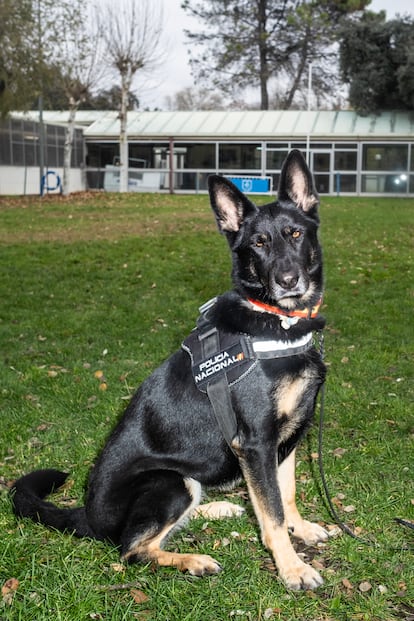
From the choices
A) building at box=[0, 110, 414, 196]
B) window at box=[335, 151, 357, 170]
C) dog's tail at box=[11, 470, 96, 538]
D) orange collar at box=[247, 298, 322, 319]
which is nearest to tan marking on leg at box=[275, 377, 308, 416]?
orange collar at box=[247, 298, 322, 319]

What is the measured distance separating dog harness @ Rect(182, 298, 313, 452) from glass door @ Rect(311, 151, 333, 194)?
36.7 metres

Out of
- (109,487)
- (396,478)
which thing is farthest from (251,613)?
(396,478)

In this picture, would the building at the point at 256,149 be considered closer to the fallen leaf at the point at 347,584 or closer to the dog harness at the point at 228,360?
the dog harness at the point at 228,360

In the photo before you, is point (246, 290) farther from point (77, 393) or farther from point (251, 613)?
point (77, 393)

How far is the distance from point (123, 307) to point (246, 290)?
6.40 m

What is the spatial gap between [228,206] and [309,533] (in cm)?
200

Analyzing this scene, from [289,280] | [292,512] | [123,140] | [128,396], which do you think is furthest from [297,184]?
[123,140]

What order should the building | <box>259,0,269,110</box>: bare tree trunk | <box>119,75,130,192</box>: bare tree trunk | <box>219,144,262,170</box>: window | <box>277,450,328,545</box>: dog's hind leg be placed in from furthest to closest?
<box>259,0,269,110</box>: bare tree trunk
<box>219,144,262,170</box>: window
the building
<box>119,75,130,192</box>: bare tree trunk
<box>277,450,328,545</box>: dog's hind leg

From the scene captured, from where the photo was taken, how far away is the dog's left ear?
12.0ft

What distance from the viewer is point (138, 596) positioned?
3.31 m

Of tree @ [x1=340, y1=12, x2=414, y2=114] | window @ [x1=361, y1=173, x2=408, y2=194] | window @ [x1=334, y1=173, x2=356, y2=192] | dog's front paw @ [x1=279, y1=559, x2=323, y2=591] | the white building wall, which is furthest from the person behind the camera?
tree @ [x1=340, y1=12, x2=414, y2=114]

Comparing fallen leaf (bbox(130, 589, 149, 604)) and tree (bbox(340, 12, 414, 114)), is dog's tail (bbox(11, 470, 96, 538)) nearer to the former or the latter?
fallen leaf (bbox(130, 589, 149, 604))

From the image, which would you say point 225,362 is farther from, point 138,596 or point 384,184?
point 384,184

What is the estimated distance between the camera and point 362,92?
41094mm
